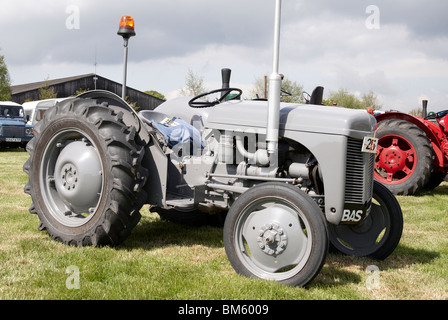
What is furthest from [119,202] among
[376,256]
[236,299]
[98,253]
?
[376,256]

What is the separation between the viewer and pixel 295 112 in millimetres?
3490

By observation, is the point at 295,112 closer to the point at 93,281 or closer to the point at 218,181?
the point at 218,181

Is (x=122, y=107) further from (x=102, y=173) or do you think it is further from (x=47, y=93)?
(x=47, y=93)

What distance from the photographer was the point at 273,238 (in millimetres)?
3141

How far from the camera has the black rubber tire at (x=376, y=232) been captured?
12.9 feet

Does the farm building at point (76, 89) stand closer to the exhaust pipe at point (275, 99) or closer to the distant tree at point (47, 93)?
the distant tree at point (47, 93)

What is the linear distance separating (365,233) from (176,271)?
1.77 m

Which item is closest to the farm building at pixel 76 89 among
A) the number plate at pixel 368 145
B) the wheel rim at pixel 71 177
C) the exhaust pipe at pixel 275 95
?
the wheel rim at pixel 71 177

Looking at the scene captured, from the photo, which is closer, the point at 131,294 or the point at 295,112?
the point at 131,294

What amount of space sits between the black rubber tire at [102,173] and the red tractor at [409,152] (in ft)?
18.7

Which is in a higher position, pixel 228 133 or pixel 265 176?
pixel 228 133

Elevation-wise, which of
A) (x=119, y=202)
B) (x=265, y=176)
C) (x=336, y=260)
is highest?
(x=265, y=176)

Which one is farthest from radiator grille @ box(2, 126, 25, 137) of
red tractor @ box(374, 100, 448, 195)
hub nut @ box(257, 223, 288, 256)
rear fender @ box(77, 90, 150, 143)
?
hub nut @ box(257, 223, 288, 256)

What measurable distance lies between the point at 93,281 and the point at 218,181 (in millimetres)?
1265
